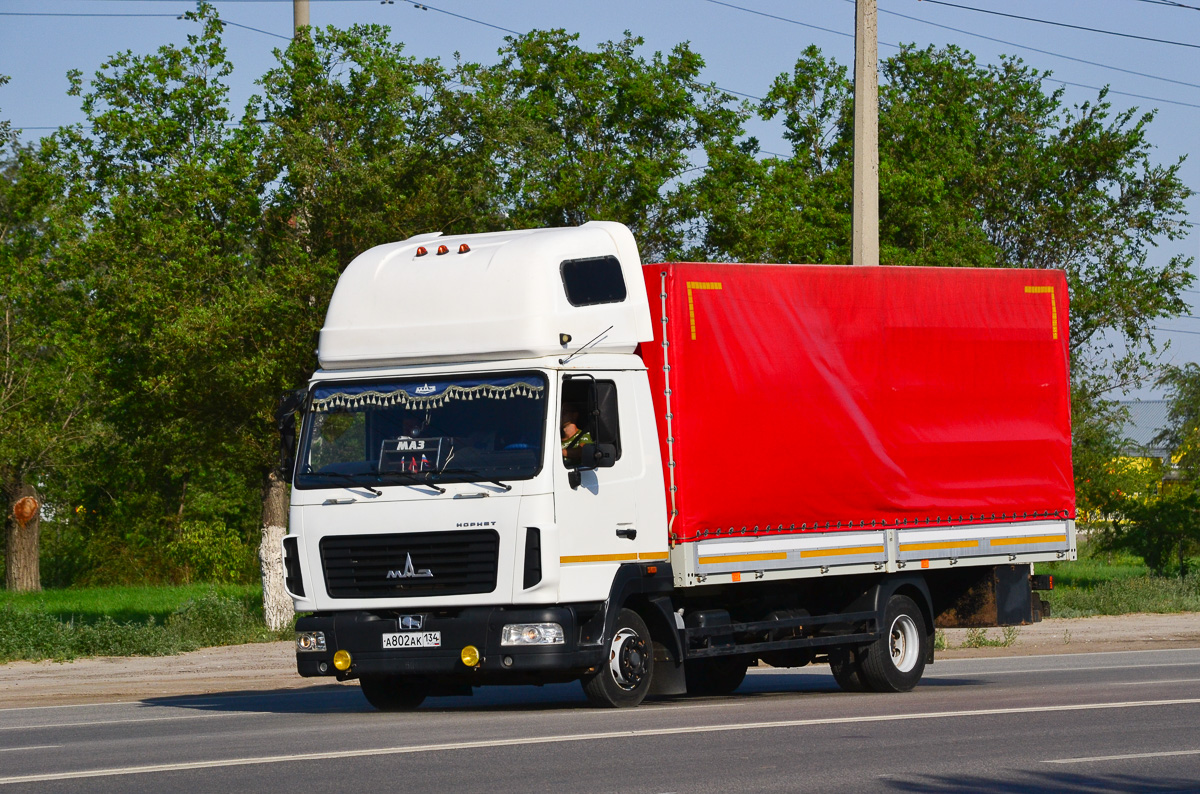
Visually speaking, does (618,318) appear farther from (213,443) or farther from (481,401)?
(213,443)

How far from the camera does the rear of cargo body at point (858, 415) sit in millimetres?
13227

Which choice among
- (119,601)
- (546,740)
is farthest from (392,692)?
(119,601)

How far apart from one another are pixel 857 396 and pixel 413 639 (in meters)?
4.48

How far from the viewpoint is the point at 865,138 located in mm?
20984

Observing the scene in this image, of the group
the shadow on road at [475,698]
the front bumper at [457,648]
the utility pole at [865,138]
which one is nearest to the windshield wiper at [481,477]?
the front bumper at [457,648]

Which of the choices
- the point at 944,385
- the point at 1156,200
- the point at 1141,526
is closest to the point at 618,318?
the point at 944,385

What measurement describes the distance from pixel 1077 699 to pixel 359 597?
19.6 ft

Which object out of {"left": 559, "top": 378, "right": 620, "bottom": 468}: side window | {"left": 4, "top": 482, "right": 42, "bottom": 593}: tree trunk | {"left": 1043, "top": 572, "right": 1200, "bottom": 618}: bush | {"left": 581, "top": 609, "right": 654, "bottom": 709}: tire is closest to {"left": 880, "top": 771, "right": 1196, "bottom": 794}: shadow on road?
{"left": 581, "top": 609, "right": 654, "bottom": 709}: tire

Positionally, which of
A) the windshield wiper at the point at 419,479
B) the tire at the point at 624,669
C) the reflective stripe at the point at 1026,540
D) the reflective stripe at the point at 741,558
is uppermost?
the windshield wiper at the point at 419,479

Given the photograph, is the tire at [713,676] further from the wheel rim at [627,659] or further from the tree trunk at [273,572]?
the tree trunk at [273,572]

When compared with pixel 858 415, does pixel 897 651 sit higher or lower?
lower

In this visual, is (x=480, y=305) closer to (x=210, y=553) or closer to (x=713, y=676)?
(x=713, y=676)

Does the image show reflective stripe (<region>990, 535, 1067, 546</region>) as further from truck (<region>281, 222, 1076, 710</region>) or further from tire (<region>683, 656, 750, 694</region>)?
tire (<region>683, 656, 750, 694</region>)

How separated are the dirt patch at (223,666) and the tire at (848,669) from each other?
20.5 feet
